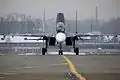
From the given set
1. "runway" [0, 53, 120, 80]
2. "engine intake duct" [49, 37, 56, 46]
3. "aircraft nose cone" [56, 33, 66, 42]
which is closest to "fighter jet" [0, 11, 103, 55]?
"engine intake duct" [49, 37, 56, 46]

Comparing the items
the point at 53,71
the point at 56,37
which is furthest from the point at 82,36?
the point at 53,71

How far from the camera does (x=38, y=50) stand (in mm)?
33219

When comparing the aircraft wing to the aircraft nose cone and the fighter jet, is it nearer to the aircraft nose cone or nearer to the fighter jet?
the fighter jet

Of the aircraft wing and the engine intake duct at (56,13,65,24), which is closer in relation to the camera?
the engine intake duct at (56,13,65,24)

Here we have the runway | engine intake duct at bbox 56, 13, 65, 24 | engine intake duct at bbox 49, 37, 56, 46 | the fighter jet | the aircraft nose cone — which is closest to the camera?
the runway

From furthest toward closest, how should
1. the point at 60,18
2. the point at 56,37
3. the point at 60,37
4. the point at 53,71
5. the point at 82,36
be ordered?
the point at 82,36 → the point at 60,18 → the point at 56,37 → the point at 60,37 → the point at 53,71

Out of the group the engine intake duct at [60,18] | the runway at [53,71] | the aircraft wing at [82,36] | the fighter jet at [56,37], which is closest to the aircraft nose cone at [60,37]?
the fighter jet at [56,37]

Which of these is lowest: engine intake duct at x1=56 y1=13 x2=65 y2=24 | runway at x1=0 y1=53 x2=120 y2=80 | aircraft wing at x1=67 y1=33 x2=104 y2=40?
runway at x1=0 y1=53 x2=120 y2=80

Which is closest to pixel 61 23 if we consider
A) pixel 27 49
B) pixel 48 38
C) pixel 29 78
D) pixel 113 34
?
pixel 48 38

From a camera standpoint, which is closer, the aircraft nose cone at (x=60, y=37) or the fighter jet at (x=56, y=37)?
the aircraft nose cone at (x=60, y=37)

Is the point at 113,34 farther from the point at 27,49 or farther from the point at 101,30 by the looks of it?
the point at 27,49

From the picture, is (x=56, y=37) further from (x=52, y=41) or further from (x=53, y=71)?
(x=53, y=71)

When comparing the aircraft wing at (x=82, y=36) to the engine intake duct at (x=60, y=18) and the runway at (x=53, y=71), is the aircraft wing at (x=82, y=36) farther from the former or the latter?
the runway at (x=53, y=71)

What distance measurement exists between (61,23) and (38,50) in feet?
21.6
